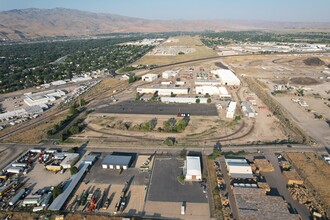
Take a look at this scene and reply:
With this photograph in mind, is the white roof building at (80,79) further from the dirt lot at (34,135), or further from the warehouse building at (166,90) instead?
the dirt lot at (34,135)

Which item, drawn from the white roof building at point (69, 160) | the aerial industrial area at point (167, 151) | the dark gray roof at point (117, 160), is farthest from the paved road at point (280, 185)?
the white roof building at point (69, 160)

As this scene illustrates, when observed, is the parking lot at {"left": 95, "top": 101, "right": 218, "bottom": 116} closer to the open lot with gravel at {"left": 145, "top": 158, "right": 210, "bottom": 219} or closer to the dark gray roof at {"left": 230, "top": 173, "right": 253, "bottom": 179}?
the open lot with gravel at {"left": 145, "top": 158, "right": 210, "bottom": 219}

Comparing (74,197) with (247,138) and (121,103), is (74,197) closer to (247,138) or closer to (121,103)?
(247,138)

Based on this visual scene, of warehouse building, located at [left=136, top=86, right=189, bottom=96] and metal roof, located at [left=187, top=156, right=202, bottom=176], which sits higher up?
warehouse building, located at [left=136, top=86, right=189, bottom=96]

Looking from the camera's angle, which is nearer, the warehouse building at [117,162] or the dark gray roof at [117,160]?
the warehouse building at [117,162]

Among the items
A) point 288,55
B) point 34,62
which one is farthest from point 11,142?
point 288,55

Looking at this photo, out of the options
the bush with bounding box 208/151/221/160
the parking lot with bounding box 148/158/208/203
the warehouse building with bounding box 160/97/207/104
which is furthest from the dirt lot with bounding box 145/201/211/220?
the warehouse building with bounding box 160/97/207/104
